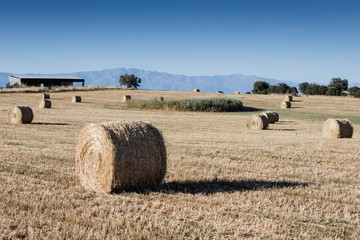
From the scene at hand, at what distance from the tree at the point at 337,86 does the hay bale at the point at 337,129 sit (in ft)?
260

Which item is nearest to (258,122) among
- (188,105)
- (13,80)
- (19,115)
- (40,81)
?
(19,115)

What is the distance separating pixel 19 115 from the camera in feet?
75.6

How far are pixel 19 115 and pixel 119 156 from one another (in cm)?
1720

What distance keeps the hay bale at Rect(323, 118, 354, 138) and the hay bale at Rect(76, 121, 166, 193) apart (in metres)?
14.6

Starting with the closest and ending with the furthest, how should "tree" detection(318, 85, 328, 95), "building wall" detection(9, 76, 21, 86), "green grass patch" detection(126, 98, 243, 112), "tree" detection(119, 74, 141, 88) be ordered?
"green grass patch" detection(126, 98, 243, 112)
"building wall" detection(9, 76, 21, 86)
"tree" detection(318, 85, 328, 95)
"tree" detection(119, 74, 141, 88)

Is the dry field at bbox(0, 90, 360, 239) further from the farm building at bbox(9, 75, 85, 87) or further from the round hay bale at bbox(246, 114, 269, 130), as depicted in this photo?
the farm building at bbox(9, 75, 85, 87)

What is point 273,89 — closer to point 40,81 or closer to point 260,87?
point 260,87

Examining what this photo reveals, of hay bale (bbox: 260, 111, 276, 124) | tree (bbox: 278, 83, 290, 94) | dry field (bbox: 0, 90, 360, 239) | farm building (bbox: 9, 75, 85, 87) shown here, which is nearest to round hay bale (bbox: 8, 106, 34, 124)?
dry field (bbox: 0, 90, 360, 239)

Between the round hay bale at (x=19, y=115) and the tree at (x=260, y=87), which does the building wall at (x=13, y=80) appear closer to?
the tree at (x=260, y=87)

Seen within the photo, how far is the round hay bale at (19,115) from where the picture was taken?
75.6ft

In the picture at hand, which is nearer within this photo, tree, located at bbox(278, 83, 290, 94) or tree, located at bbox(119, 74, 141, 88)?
tree, located at bbox(278, 83, 290, 94)

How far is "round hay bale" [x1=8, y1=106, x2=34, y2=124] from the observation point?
2303 centimetres

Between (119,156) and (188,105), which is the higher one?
(119,156)

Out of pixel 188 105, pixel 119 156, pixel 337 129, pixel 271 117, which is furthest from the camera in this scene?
pixel 188 105
